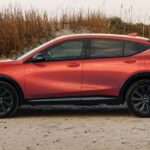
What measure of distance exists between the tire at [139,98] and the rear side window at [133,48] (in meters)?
0.57

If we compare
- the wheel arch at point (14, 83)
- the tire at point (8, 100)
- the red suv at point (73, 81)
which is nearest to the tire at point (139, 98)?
the red suv at point (73, 81)

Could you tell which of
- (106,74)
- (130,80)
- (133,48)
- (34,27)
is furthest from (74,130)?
(34,27)

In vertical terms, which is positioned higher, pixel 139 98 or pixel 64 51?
pixel 64 51

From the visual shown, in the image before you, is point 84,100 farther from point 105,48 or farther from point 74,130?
point 74,130

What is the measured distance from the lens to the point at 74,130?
30.3 feet

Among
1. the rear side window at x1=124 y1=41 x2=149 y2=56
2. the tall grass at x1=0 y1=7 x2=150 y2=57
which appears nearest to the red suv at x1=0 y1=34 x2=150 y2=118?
the rear side window at x1=124 y1=41 x2=149 y2=56

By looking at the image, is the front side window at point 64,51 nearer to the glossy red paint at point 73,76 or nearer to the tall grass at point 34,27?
the glossy red paint at point 73,76

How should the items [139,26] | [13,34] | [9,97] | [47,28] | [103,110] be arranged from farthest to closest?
1. [139,26]
2. [47,28]
3. [13,34]
4. [103,110]
5. [9,97]

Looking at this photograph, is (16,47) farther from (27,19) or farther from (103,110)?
(103,110)

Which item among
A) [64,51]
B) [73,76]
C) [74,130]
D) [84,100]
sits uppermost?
[64,51]

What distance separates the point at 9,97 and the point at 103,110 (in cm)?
215

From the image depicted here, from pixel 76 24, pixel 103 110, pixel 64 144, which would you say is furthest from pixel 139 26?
pixel 64 144

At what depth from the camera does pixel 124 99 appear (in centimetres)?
1097

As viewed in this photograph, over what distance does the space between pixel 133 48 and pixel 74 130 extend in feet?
8.24
